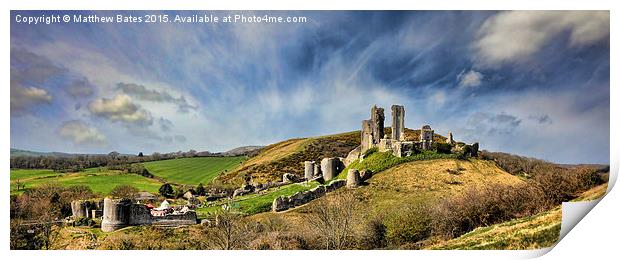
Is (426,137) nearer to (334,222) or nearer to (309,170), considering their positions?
(309,170)

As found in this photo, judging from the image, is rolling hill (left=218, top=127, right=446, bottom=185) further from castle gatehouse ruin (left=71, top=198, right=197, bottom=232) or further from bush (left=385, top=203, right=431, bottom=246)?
bush (left=385, top=203, right=431, bottom=246)

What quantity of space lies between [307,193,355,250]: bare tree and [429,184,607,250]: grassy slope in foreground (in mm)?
3706

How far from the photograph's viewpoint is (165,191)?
31.5m

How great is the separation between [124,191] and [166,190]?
2.75 metres

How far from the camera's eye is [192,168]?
33.0 meters

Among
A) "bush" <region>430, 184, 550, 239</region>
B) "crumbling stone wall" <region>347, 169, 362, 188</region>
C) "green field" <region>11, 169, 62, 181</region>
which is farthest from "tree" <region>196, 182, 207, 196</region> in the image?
"bush" <region>430, 184, 550, 239</region>

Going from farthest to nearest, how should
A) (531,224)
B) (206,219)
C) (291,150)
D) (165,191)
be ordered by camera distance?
(291,150) → (165,191) → (206,219) → (531,224)

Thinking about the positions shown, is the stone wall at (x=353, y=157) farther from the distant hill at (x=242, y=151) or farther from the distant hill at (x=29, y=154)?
the distant hill at (x=29, y=154)

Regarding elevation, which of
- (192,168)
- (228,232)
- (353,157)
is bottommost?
(228,232)

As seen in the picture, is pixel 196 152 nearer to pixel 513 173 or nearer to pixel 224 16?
pixel 224 16

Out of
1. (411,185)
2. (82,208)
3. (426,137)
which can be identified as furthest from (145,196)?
(426,137)
